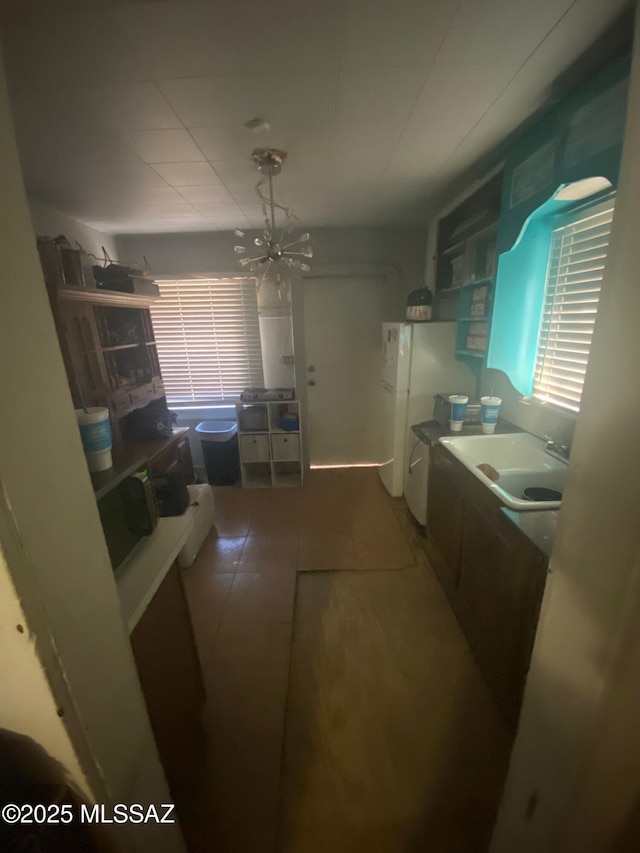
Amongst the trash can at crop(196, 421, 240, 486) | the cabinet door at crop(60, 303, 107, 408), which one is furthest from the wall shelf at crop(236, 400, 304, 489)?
the cabinet door at crop(60, 303, 107, 408)

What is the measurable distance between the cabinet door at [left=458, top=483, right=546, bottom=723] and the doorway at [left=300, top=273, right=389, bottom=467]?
2098 millimetres

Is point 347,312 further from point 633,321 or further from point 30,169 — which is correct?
point 633,321

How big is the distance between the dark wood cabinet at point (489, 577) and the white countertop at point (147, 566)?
3.83 feet

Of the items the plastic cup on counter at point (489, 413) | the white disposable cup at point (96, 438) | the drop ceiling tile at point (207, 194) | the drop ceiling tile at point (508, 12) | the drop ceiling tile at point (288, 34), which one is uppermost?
the drop ceiling tile at point (207, 194)

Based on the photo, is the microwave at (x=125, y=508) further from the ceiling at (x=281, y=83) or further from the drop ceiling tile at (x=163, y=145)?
the drop ceiling tile at (x=163, y=145)

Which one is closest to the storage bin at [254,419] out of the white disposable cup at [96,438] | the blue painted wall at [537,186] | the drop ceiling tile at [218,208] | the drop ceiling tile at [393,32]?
the drop ceiling tile at [218,208]

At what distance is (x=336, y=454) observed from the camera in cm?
377

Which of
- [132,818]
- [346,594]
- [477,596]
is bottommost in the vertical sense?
[346,594]

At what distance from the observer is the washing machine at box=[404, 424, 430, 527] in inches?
92.1

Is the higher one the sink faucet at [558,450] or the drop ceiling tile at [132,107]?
the drop ceiling tile at [132,107]

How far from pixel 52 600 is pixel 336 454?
3.34 metres

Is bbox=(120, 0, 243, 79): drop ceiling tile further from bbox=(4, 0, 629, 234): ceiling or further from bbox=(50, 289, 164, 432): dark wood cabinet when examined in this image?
bbox=(50, 289, 164, 432): dark wood cabinet

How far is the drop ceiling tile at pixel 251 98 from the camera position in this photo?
1.19m

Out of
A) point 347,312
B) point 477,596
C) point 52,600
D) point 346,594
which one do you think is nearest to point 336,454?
point 347,312
